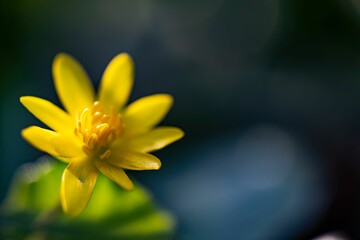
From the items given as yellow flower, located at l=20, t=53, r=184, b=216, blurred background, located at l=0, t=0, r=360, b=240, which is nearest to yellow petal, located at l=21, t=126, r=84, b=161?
yellow flower, located at l=20, t=53, r=184, b=216

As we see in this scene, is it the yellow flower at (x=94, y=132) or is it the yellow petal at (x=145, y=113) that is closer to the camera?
the yellow flower at (x=94, y=132)

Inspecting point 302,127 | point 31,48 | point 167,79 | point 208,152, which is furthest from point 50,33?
point 302,127

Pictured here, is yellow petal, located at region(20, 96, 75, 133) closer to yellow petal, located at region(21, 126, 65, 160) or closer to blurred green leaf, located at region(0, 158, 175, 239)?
yellow petal, located at region(21, 126, 65, 160)

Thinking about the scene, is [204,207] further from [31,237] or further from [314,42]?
[314,42]

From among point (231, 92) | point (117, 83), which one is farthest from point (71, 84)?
point (231, 92)

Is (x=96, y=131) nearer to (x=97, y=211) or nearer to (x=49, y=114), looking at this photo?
(x=49, y=114)

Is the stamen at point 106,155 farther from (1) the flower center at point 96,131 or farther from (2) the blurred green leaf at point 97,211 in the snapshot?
(2) the blurred green leaf at point 97,211

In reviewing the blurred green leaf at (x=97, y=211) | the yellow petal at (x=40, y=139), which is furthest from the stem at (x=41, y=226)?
the yellow petal at (x=40, y=139)
